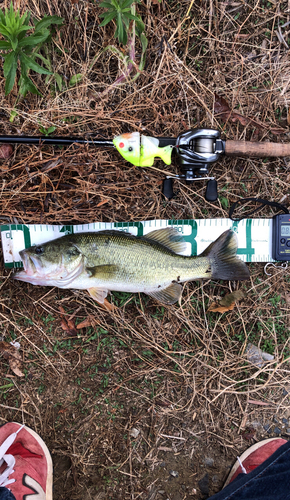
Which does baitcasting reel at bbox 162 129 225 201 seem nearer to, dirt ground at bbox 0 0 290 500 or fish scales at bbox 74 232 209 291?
dirt ground at bbox 0 0 290 500

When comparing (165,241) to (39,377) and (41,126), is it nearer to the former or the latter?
(41,126)

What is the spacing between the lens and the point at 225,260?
10.2ft

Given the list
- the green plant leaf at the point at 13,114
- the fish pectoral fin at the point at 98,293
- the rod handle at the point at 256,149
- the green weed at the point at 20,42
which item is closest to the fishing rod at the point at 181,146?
the rod handle at the point at 256,149

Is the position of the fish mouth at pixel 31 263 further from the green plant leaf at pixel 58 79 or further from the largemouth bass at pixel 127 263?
the green plant leaf at pixel 58 79

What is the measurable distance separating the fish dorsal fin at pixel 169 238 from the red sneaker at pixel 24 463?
7.88 feet

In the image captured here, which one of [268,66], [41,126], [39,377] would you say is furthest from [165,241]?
[268,66]

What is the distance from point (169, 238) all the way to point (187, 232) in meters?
0.29

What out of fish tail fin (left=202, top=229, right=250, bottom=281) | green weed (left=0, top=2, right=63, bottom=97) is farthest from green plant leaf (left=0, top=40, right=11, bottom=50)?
fish tail fin (left=202, top=229, right=250, bottom=281)

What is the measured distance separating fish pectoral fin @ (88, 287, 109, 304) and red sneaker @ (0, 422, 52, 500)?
1.61 m

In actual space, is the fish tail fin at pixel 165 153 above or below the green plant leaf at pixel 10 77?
below

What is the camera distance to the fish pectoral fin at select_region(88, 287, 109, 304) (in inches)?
121

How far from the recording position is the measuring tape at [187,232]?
322 centimetres

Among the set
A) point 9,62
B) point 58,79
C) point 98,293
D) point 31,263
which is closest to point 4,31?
point 9,62

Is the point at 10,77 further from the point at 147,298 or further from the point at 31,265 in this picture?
the point at 147,298
